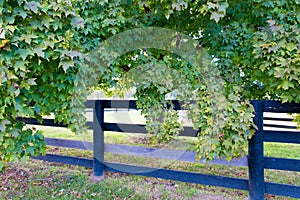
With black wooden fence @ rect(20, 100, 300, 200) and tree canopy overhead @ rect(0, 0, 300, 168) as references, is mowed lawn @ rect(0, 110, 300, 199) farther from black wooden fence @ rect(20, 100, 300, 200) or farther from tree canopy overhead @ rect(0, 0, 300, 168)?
tree canopy overhead @ rect(0, 0, 300, 168)

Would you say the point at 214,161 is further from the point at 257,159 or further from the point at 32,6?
the point at 32,6

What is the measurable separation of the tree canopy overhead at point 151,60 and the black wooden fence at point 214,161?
18 cm

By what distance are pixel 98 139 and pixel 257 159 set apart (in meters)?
2.00

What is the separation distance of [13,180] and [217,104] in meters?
2.88

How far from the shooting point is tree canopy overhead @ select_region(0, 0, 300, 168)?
5.20ft

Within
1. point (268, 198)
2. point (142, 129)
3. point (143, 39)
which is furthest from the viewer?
point (142, 129)

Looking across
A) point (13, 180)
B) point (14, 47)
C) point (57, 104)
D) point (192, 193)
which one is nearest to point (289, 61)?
point (192, 193)

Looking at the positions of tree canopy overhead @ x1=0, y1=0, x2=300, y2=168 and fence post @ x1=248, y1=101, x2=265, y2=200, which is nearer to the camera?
tree canopy overhead @ x1=0, y1=0, x2=300, y2=168

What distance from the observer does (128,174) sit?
3.43 m

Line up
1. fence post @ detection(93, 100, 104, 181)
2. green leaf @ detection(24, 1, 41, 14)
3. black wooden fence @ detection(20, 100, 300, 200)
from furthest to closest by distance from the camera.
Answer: fence post @ detection(93, 100, 104, 181), black wooden fence @ detection(20, 100, 300, 200), green leaf @ detection(24, 1, 41, 14)

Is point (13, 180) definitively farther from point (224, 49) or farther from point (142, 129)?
point (224, 49)

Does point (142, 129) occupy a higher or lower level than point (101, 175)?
higher

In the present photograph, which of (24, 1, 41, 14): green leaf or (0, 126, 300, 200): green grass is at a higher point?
(24, 1, 41, 14): green leaf

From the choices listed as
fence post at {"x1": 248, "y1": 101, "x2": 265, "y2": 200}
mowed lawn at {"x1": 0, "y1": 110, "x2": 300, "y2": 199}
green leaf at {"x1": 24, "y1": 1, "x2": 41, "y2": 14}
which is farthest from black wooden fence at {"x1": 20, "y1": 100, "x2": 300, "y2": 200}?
green leaf at {"x1": 24, "y1": 1, "x2": 41, "y2": 14}
